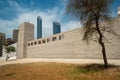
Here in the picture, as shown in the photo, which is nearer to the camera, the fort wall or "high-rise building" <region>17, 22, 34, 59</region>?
the fort wall

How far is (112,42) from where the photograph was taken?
17.5 meters

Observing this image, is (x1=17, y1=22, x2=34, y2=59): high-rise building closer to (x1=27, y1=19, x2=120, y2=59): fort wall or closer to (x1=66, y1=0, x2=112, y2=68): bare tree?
(x1=27, y1=19, x2=120, y2=59): fort wall

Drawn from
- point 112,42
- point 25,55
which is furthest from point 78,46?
point 25,55

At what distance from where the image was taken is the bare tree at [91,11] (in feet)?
38.1

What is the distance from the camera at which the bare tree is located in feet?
38.1

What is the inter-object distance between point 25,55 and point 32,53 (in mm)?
6304

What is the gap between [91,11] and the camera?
39.2 feet

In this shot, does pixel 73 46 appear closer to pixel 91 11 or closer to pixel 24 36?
pixel 91 11

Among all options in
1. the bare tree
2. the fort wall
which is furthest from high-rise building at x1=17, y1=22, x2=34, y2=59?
the bare tree

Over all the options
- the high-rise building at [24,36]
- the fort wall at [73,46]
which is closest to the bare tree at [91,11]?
the fort wall at [73,46]

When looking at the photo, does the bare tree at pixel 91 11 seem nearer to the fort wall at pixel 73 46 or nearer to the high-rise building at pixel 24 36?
the fort wall at pixel 73 46

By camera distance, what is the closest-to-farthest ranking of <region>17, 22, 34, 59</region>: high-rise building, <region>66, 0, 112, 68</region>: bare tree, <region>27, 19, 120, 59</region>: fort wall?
<region>66, 0, 112, 68</region>: bare tree → <region>27, 19, 120, 59</region>: fort wall → <region>17, 22, 34, 59</region>: high-rise building

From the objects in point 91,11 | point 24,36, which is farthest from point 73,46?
point 24,36

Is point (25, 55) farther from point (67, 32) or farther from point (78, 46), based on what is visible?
point (78, 46)
